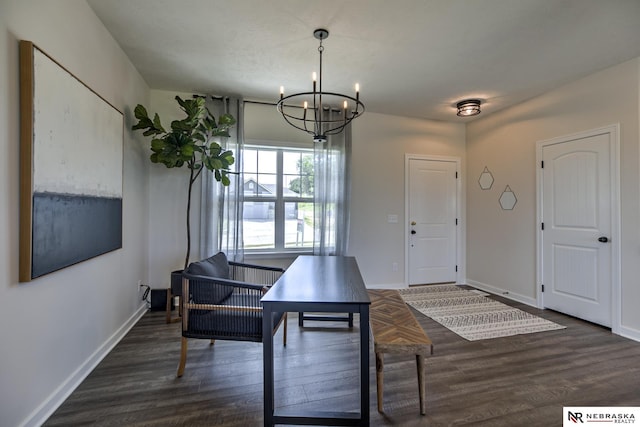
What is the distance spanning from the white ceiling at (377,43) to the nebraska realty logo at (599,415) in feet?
8.76

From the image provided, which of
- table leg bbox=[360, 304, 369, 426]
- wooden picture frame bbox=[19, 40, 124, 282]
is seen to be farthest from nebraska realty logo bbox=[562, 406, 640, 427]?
wooden picture frame bbox=[19, 40, 124, 282]

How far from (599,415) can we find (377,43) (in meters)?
3.05

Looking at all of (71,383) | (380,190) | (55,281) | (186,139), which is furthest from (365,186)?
(71,383)

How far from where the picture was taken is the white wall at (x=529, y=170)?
2.83 m

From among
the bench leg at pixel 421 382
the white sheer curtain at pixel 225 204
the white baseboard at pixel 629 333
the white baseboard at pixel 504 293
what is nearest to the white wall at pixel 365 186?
the white sheer curtain at pixel 225 204

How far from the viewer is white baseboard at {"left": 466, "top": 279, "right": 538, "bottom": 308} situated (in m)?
3.79

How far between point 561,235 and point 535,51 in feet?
6.87

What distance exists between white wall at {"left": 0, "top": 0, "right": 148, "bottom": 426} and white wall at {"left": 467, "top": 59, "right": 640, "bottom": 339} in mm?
4666

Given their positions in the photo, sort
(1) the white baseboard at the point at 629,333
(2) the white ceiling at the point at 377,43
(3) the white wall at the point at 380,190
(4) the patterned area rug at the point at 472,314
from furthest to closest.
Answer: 1. (3) the white wall at the point at 380,190
2. (4) the patterned area rug at the point at 472,314
3. (1) the white baseboard at the point at 629,333
4. (2) the white ceiling at the point at 377,43

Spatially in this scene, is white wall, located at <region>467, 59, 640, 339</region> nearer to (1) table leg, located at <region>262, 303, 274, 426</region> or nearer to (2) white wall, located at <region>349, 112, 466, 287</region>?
(2) white wall, located at <region>349, 112, 466, 287</region>

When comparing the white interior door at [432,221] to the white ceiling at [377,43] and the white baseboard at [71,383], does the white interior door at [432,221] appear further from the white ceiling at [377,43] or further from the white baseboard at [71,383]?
the white baseboard at [71,383]

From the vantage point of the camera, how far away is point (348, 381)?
2088 millimetres

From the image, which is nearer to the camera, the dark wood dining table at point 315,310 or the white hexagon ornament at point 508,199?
the dark wood dining table at point 315,310

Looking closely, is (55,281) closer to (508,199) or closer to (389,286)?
(389,286)
